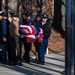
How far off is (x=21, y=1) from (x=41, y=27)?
262 inches

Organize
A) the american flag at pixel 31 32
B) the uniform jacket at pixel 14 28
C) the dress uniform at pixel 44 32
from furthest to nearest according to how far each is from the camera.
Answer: the dress uniform at pixel 44 32 → the american flag at pixel 31 32 → the uniform jacket at pixel 14 28

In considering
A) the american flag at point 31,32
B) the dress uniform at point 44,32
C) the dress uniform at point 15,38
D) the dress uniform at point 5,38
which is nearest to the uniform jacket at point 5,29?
the dress uniform at point 5,38

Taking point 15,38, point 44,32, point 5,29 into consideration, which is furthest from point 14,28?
point 44,32

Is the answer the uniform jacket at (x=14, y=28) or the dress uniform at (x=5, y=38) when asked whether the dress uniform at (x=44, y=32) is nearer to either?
the uniform jacket at (x=14, y=28)

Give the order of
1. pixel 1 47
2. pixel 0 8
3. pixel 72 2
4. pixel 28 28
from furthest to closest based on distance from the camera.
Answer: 1. pixel 0 8
2. pixel 1 47
3. pixel 28 28
4. pixel 72 2

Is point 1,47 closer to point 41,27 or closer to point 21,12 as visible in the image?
point 41,27

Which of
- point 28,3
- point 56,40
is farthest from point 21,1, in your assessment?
point 56,40

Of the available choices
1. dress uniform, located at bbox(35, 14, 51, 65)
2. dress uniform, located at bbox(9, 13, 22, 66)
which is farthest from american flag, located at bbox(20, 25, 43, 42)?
dress uniform, located at bbox(9, 13, 22, 66)

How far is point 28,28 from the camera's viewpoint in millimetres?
13367

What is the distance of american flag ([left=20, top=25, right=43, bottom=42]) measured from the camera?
13.4 meters

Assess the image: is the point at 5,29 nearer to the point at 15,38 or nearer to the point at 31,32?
the point at 15,38

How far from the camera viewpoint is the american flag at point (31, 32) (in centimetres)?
1335

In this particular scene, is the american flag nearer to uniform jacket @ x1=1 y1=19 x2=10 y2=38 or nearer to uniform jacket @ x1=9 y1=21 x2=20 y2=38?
uniform jacket @ x1=9 y1=21 x2=20 y2=38

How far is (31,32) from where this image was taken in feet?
43.8
